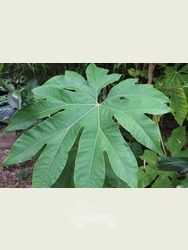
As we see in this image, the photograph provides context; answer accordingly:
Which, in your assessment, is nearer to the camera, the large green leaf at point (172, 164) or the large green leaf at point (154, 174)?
the large green leaf at point (172, 164)

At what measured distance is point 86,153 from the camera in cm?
78

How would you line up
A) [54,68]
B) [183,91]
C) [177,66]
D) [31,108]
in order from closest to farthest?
[31,108] → [183,91] → [177,66] → [54,68]

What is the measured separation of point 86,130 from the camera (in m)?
0.83

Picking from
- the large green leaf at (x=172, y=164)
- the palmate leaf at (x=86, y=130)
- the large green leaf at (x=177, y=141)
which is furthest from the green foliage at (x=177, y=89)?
the palmate leaf at (x=86, y=130)

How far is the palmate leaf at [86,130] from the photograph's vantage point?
0.76 metres

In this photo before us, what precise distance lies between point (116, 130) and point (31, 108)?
258 millimetres

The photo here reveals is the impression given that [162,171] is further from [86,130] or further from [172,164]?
[86,130]

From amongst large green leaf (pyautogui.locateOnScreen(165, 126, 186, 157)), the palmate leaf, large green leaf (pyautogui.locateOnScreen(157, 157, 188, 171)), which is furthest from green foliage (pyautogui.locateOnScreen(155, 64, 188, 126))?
the palmate leaf

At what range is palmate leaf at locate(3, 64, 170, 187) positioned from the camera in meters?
0.76

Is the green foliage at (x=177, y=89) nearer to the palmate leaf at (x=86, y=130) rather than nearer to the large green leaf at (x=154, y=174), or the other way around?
the large green leaf at (x=154, y=174)

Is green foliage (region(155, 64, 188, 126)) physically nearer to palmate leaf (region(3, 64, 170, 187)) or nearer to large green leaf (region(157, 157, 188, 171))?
large green leaf (region(157, 157, 188, 171))

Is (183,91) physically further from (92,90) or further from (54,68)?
(54,68)

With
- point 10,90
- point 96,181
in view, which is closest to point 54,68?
point 10,90

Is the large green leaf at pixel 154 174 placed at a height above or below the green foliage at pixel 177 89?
below
